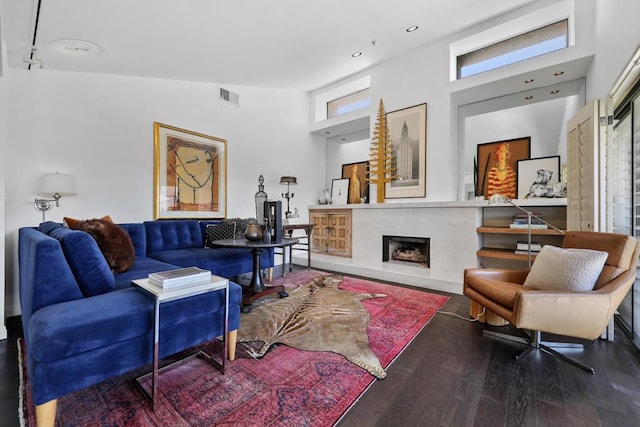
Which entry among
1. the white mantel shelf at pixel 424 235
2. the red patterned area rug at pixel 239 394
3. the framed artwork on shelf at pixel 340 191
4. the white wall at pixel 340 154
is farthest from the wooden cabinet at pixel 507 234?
the white wall at pixel 340 154

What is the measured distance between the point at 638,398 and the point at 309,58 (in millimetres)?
4544

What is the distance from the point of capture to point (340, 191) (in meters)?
5.70

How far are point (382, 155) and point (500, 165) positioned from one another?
5.62ft

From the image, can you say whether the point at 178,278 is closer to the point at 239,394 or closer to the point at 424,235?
the point at 239,394

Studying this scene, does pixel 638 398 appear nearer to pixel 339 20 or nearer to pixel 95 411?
pixel 95 411

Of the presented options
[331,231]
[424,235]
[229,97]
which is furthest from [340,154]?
[424,235]

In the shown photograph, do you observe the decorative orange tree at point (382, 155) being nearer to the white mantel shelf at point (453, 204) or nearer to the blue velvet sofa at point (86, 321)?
the white mantel shelf at point (453, 204)

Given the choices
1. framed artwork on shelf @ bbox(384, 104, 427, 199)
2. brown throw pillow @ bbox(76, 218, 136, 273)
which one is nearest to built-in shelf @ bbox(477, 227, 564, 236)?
framed artwork on shelf @ bbox(384, 104, 427, 199)

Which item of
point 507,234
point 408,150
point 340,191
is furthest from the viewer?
point 340,191

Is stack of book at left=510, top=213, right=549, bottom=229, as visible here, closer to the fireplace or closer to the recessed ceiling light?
the fireplace

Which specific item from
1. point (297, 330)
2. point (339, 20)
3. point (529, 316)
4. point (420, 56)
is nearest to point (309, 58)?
point (339, 20)

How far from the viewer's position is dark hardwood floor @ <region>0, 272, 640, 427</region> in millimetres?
1358

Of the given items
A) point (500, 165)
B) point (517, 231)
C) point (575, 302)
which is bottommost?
point (575, 302)

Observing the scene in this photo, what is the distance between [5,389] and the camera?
1550mm
